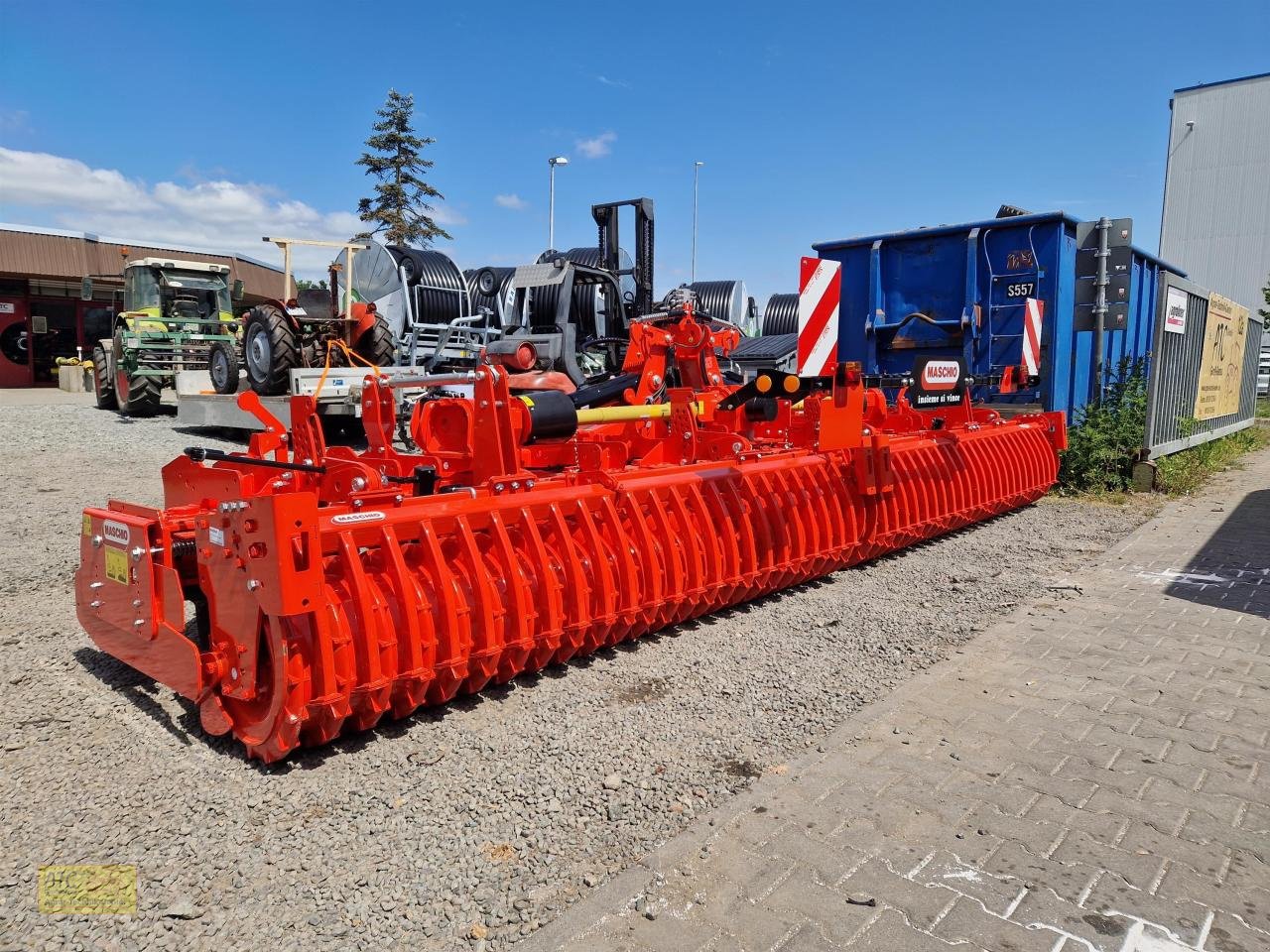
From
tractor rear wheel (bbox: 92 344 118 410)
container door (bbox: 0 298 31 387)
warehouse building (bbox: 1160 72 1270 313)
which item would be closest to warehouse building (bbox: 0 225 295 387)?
container door (bbox: 0 298 31 387)

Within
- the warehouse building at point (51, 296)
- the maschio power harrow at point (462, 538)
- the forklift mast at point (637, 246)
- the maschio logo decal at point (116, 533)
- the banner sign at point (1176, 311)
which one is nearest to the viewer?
the maschio power harrow at point (462, 538)

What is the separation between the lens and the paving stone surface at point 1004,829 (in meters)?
2.13

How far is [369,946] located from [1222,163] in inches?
1487

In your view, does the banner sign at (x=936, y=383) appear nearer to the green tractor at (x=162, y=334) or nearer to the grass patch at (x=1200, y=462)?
the grass patch at (x=1200, y=462)

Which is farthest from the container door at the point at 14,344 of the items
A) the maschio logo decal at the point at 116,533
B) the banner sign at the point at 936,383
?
the banner sign at the point at 936,383

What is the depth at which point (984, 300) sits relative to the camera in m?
8.76

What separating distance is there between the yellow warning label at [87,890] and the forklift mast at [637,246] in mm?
12095

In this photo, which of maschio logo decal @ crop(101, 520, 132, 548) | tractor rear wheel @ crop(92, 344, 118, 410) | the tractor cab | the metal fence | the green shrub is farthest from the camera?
tractor rear wheel @ crop(92, 344, 118, 410)

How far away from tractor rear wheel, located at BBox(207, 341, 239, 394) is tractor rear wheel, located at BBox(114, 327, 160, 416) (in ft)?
7.67

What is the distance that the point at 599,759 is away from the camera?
2.97 meters

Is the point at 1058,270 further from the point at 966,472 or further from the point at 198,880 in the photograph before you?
the point at 198,880

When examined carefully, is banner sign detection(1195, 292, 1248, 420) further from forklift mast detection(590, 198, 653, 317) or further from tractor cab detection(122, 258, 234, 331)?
tractor cab detection(122, 258, 234, 331)

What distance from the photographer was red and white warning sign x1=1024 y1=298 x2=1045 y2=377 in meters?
7.60

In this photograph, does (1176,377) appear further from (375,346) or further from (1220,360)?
(375,346)
